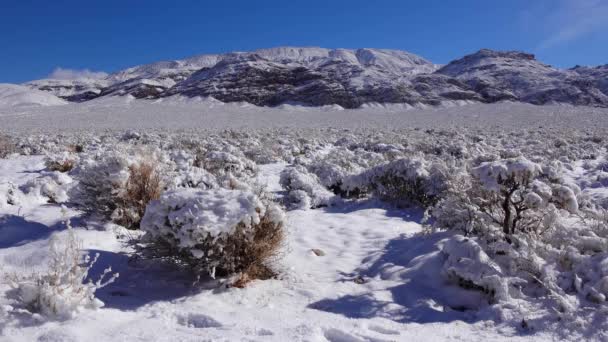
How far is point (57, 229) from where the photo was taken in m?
4.99

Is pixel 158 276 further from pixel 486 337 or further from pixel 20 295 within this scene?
pixel 486 337

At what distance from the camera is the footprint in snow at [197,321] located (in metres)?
3.22

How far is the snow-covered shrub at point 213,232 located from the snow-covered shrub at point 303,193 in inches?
130

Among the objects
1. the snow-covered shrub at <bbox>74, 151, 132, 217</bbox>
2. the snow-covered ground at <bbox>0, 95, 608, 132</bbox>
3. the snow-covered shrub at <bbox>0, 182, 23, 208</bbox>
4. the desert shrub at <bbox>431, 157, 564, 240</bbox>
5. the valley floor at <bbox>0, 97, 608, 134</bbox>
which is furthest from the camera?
the snow-covered ground at <bbox>0, 95, 608, 132</bbox>

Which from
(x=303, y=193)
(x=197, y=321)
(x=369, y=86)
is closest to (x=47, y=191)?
(x=303, y=193)

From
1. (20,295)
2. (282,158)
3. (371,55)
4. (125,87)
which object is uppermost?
(371,55)

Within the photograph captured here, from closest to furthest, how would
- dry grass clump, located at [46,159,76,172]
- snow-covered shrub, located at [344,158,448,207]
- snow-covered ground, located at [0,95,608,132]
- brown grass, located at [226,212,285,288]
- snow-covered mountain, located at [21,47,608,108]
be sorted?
brown grass, located at [226,212,285,288], snow-covered shrub, located at [344,158,448,207], dry grass clump, located at [46,159,76,172], snow-covered ground, located at [0,95,608,132], snow-covered mountain, located at [21,47,608,108]

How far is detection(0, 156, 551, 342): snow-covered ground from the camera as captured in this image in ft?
9.98

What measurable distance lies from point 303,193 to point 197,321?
15.1 feet

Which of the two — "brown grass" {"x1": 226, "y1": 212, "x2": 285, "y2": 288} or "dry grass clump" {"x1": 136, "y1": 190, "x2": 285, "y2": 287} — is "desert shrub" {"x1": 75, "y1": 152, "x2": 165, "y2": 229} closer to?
"dry grass clump" {"x1": 136, "y1": 190, "x2": 285, "y2": 287}

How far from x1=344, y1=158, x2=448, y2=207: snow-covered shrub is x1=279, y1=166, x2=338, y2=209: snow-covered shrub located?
1.79 ft

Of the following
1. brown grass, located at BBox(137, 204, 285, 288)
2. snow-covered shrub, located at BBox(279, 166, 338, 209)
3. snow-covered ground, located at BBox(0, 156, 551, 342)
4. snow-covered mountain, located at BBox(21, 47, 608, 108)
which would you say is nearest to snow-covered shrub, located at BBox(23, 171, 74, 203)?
snow-covered ground, located at BBox(0, 156, 551, 342)

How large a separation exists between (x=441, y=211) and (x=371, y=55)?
167m

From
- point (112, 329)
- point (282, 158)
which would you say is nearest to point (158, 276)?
point (112, 329)
